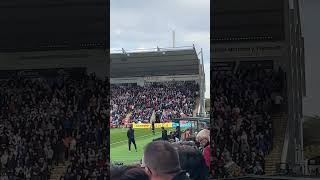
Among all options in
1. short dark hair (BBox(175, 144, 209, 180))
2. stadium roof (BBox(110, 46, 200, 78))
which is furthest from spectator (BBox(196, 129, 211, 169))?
stadium roof (BBox(110, 46, 200, 78))

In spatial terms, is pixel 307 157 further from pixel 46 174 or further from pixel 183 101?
pixel 183 101

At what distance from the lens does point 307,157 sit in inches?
361

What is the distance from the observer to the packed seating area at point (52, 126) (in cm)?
1079

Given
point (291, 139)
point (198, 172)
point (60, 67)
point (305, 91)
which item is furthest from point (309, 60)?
point (60, 67)

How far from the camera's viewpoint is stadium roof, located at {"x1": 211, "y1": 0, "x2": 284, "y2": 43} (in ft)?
32.7

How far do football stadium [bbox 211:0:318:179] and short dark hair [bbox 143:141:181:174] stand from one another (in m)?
0.87

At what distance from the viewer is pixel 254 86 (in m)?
10.2

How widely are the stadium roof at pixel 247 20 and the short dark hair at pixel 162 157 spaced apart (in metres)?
2.42

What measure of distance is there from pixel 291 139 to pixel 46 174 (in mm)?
4766

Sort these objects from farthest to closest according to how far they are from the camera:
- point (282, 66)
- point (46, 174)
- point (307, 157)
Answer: point (46, 174) → point (282, 66) → point (307, 157)

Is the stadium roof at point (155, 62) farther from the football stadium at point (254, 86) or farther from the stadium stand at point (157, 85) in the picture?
the football stadium at point (254, 86)

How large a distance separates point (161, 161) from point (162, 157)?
0.22 meters

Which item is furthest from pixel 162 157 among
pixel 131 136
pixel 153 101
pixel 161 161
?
pixel 153 101

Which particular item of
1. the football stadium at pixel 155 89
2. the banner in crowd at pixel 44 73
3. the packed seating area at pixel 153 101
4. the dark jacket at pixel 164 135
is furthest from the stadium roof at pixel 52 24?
the packed seating area at pixel 153 101
